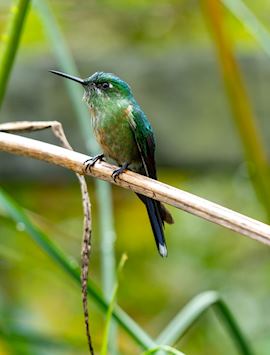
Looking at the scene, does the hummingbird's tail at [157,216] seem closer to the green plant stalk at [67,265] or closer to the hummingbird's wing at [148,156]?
the hummingbird's wing at [148,156]

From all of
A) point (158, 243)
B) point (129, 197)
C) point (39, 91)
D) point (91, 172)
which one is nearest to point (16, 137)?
point (91, 172)

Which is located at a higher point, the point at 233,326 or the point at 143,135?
the point at 143,135

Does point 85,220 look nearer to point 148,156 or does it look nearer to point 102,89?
point 148,156

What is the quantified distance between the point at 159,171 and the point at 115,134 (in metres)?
1.00

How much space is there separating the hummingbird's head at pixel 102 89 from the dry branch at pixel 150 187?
26cm

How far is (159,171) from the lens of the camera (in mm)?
2682

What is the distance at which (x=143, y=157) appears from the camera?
1632mm

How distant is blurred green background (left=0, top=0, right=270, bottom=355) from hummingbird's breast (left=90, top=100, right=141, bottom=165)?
1.95 ft

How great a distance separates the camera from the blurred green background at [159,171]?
2598mm

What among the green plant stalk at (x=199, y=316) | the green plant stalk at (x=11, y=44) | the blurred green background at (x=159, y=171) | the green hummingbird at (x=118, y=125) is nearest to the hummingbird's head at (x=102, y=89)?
the green hummingbird at (x=118, y=125)

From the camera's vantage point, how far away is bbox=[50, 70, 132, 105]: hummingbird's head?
5.60ft

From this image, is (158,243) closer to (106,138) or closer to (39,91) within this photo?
(106,138)

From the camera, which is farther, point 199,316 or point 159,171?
point 159,171

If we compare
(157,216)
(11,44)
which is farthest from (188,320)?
(11,44)
